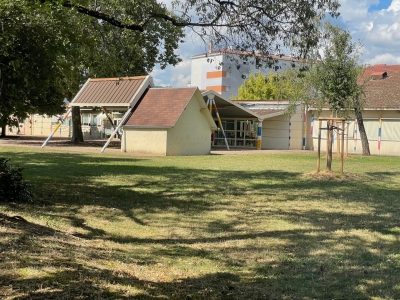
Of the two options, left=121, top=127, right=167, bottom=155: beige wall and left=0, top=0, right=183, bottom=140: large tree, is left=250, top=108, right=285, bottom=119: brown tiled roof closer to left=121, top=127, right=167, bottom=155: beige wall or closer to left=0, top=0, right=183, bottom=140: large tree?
left=121, top=127, right=167, bottom=155: beige wall

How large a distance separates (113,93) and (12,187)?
19740 mm

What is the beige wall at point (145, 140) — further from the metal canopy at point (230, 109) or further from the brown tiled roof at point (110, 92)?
the metal canopy at point (230, 109)

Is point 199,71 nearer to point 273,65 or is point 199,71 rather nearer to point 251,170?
point 251,170

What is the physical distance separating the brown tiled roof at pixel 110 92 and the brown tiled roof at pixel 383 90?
14854 millimetres

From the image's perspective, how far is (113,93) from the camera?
92.9 feet

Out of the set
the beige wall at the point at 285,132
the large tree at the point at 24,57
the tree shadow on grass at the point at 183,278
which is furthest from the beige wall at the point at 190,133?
the tree shadow on grass at the point at 183,278

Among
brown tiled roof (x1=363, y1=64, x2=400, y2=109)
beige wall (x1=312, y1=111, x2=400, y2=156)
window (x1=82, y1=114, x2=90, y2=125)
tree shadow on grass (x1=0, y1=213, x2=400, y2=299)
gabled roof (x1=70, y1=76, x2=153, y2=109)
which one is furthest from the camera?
window (x1=82, y1=114, x2=90, y2=125)

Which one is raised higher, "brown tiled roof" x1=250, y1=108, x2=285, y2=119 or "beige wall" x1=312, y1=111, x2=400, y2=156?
"brown tiled roof" x1=250, y1=108, x2=285, y2=119

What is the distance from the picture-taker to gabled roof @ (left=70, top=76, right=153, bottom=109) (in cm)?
2750

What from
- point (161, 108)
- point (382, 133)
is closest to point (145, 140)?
point (161, 108)

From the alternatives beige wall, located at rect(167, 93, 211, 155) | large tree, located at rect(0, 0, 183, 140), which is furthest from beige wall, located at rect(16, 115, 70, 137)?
large tree, located at rect(0, 0, 183, 140)

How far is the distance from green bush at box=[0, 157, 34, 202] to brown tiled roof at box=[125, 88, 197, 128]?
16134 millimetres

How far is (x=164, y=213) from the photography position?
31.2 ft

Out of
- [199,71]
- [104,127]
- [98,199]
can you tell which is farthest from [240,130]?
[199,71]
